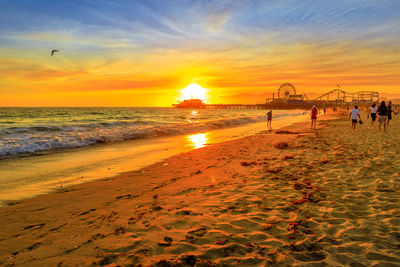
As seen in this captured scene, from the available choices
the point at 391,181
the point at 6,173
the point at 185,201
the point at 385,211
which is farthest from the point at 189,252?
the point at 6,173

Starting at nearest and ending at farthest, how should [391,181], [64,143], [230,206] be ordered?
[230,206], [391,181], [64,143]

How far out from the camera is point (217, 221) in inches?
151

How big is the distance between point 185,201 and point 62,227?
2363mm

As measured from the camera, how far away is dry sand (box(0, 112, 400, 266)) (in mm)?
2934

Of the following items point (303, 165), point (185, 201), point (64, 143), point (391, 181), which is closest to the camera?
point (185, 201)

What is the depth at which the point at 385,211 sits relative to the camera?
13.1ft

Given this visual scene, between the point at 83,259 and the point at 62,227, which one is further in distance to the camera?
the point at 62,227

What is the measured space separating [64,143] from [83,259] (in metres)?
13.4

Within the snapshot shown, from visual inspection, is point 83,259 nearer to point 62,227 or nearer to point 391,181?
point 62,227

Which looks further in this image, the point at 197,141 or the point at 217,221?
the point at 197,141

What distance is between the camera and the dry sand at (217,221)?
2934mm

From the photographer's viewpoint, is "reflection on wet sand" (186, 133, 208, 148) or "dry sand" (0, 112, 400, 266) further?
"reflection on wet sand" (186, 133, 208, 148)

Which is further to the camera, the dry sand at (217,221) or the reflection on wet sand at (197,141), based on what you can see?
the reflection on wet sand at (197,141)

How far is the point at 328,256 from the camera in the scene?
9.37ft
